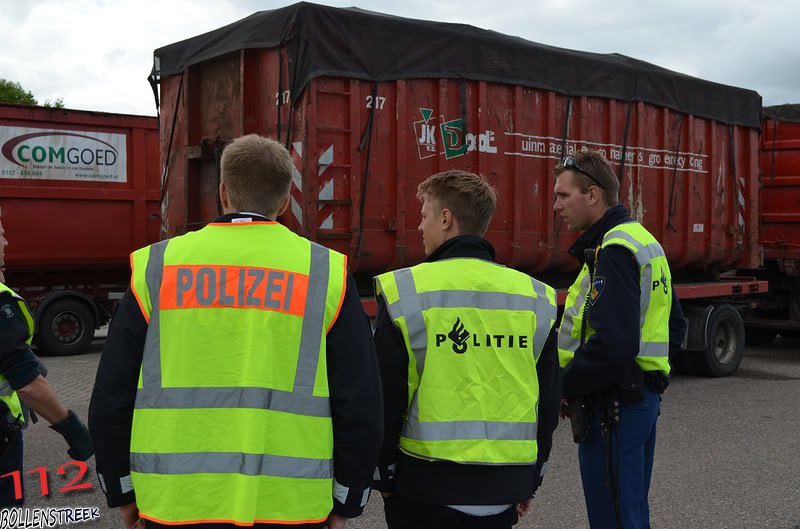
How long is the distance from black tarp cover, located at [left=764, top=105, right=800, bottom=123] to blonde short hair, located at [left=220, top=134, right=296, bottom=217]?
11783 millimetres

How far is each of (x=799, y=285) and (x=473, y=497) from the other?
11.4m

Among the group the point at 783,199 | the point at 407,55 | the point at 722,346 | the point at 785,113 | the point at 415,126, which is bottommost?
the point at 722,346

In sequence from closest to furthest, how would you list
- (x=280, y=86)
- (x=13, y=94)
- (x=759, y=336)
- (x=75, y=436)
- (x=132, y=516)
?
(x=132, y=516) → (x=75, y=436) → (x=280, y=86) → (x=759, y=336) → (x=13, y=94)

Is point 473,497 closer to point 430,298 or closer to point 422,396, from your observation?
point 422,396

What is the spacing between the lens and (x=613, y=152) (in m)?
9.15

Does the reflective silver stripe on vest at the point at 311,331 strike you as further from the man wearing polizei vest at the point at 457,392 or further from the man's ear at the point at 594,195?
the man's ear at the point at 594,195

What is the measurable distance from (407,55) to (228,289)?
5.59 metres

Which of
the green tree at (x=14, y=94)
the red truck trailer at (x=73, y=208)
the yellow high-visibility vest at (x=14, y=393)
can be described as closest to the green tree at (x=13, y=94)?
the green tree at (x=14, y=94)

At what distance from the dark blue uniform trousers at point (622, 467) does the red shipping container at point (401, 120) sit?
3.92 metres

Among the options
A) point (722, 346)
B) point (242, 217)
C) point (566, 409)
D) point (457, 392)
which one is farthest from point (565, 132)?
point (242, 217)

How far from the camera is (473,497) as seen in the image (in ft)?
8.32

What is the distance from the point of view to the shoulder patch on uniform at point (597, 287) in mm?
3225

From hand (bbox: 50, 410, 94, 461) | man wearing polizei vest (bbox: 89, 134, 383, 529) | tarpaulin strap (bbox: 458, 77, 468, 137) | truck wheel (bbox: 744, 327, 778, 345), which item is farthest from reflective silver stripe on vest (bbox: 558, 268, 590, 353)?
truck wheel (bbox: 744, 327, 778, 345)

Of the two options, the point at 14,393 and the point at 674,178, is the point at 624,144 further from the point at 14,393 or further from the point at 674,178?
the point at 14,393
